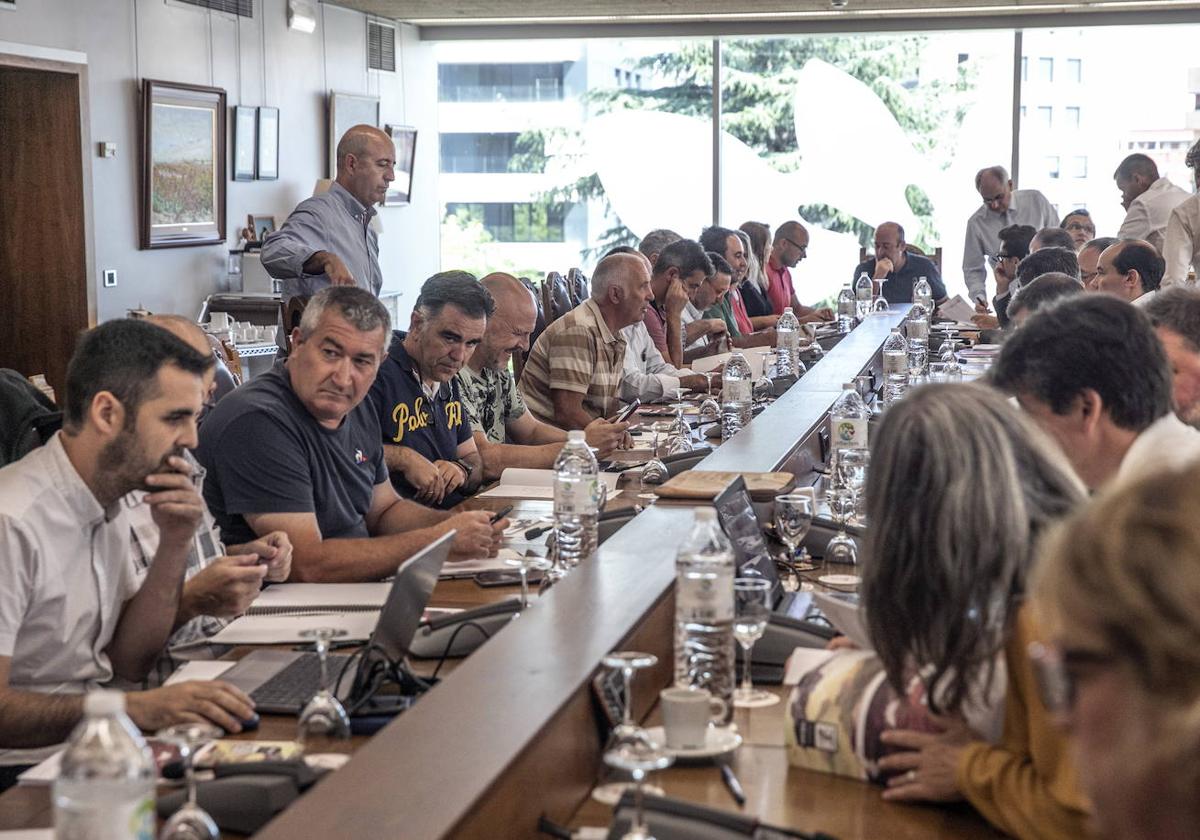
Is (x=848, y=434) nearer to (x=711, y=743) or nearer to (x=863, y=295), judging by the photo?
(x=711, y=743)

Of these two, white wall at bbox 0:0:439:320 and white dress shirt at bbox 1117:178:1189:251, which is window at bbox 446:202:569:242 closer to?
white wall at bbox 0:0:439:320

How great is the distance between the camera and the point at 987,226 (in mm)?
10469

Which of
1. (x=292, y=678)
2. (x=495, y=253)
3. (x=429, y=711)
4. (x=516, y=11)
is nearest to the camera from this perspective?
(x=429, y=711)

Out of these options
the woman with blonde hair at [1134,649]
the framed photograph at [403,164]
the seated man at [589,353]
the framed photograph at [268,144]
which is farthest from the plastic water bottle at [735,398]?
the framed photograph at [403,164]

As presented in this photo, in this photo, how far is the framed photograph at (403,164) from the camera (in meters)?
11.6

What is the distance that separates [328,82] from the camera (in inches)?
415

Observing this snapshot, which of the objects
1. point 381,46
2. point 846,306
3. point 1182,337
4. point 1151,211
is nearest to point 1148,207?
point 1151,211

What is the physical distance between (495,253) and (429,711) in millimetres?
11097

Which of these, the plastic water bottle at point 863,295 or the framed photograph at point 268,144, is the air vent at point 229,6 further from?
the plastic water bottle at point 863,295

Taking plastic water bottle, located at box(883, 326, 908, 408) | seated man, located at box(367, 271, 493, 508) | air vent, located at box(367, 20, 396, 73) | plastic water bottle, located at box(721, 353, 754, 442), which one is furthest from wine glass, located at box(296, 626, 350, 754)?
air vent, located at box(367, 20, 396, 73)

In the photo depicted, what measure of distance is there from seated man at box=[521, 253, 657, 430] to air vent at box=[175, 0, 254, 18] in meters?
4.28

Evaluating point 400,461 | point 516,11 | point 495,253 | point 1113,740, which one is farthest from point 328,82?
point 1113,740

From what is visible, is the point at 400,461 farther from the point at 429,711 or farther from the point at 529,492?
the point at 429,711

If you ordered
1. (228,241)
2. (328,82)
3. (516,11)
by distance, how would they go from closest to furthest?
(228,241) < (328,82) < (516,11)
